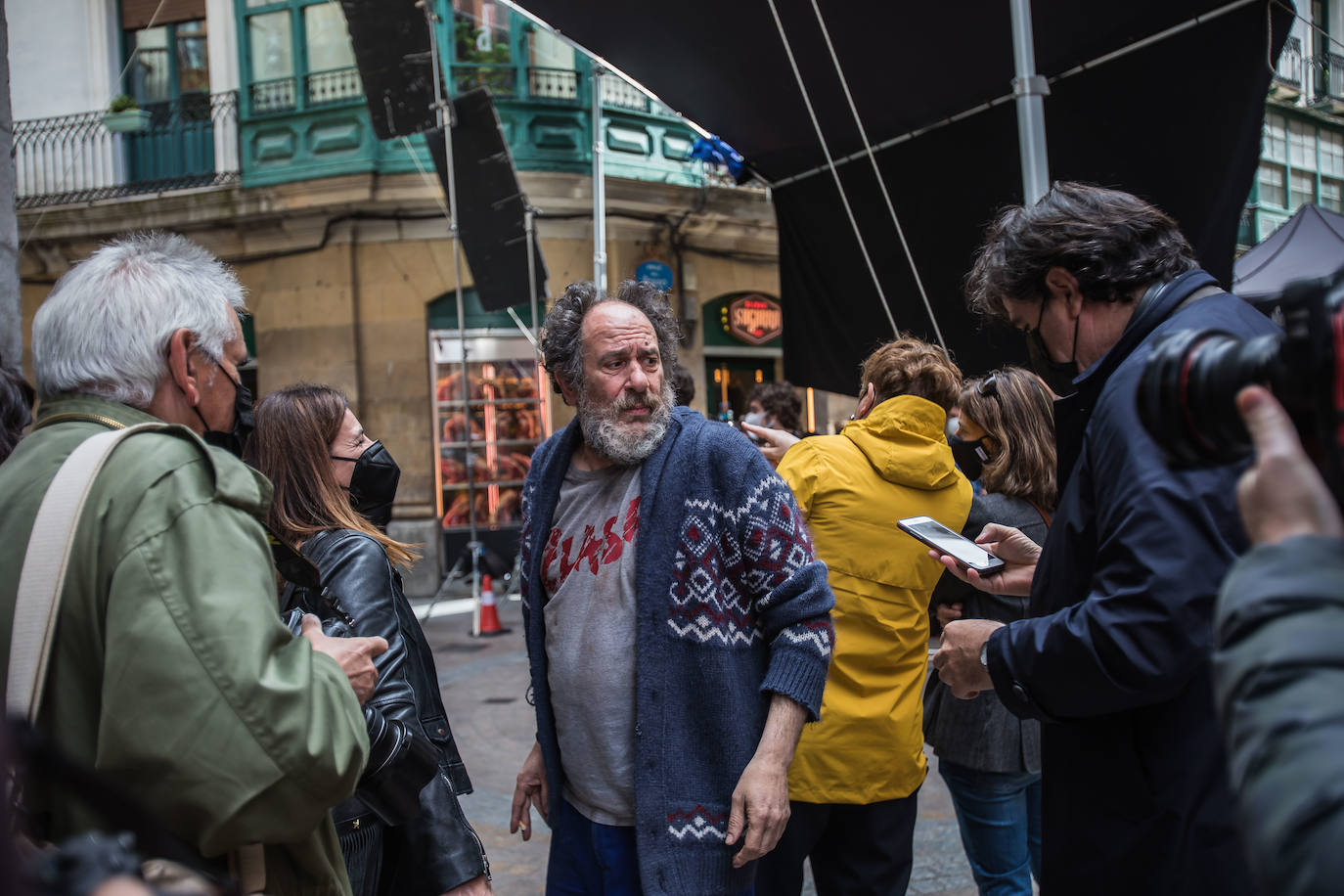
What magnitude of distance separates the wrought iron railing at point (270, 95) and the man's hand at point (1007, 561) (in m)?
14.1

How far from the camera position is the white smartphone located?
247 cm

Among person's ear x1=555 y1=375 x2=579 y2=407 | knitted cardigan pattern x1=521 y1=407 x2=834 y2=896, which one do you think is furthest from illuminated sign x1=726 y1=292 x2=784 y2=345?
knitted cardigan pattern x1=521 y1=407 x2=834 y2=896

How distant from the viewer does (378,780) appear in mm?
2041

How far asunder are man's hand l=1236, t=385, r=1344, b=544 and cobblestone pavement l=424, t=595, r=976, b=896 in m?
3.54

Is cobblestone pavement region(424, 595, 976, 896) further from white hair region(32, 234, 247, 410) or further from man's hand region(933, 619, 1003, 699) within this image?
white hair region(32, 234, 247, 410)

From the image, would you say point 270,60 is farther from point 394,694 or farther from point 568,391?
point 394,694

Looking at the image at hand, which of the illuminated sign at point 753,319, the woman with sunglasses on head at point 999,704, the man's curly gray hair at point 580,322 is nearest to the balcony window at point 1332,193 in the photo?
the illuminated sign at point 753,319

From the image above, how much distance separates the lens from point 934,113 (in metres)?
4.68

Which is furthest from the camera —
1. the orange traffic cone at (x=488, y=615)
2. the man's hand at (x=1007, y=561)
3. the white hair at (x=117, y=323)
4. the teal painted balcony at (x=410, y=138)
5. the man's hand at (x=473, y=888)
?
the teal painted balcony at (x=410, y=138)

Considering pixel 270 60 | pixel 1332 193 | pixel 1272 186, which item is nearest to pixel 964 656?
pixel 270 60

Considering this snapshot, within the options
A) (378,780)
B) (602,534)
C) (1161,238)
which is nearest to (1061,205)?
(1161,238)

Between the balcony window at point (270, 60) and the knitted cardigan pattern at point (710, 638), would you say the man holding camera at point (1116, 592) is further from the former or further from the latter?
the balcony window at point (270, 60)

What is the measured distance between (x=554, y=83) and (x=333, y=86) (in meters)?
2.97

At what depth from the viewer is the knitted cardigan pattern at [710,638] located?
2.29 metres
